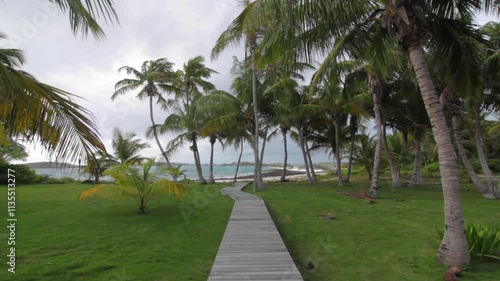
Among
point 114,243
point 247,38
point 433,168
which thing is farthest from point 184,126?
point 433,168

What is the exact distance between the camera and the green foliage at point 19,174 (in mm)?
20878

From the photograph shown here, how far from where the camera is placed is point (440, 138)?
15.3 ft

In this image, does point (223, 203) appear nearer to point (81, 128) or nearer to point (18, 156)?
point (81, 128)

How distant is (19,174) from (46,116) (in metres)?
23.5

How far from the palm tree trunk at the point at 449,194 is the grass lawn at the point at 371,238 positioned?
0.72 feet

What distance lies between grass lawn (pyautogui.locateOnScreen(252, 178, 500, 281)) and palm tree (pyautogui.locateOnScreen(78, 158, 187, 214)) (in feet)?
10.0

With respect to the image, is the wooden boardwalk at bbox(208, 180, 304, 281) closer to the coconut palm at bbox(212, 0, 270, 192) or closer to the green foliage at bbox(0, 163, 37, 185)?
the coconut palm at bbox(212, 0, 270, 192)

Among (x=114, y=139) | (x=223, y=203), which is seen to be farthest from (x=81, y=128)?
(x=114, y=139)

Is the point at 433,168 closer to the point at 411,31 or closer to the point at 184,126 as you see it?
the point at 184,126

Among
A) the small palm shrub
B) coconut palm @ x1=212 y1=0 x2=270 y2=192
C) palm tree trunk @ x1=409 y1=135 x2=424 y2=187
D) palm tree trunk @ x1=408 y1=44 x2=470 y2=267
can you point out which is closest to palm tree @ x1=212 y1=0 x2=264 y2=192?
coconut palm @ x1=212 y1=0 x2=270 y2=192

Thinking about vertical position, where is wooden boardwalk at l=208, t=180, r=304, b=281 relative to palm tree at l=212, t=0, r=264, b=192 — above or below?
below

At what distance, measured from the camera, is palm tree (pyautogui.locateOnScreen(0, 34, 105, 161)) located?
11.5 ft

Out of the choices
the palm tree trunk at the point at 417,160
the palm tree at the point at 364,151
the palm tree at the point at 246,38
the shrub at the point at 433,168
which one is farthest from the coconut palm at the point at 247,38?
the shrub at the point at 433,168

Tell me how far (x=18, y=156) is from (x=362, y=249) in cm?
2474
